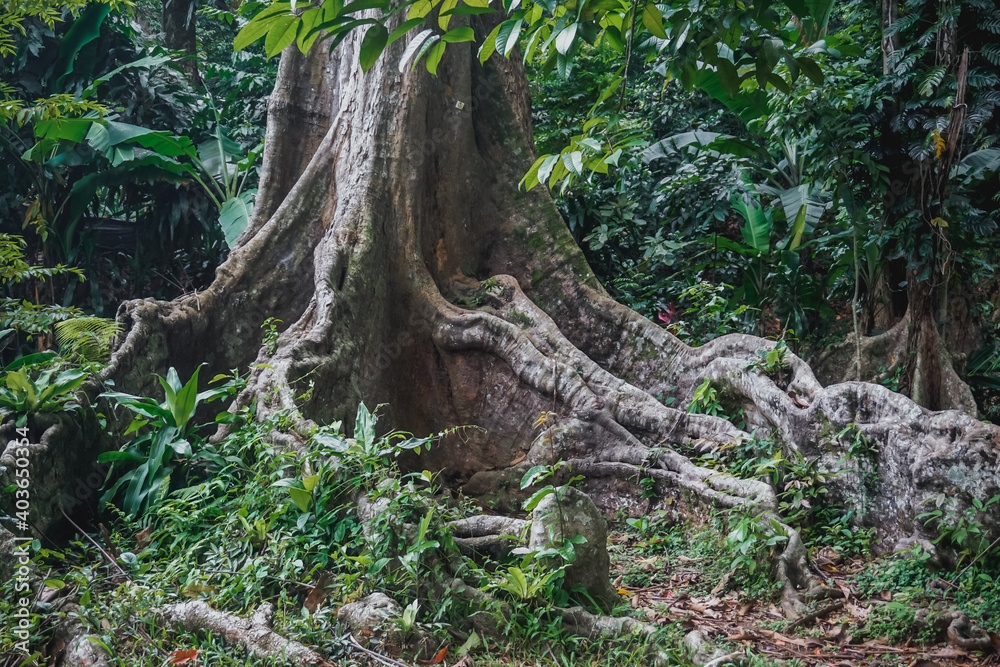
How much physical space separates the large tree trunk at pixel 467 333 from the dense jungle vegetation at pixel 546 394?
4 cm

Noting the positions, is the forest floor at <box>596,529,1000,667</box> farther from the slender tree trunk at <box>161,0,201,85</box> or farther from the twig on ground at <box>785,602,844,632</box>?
the slender tree trunk at <box>161,0,201,85</box>

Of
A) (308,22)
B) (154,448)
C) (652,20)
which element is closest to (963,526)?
(652,20)

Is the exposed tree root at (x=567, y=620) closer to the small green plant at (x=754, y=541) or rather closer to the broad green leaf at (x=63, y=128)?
the small green plant at (x=754, y=541)

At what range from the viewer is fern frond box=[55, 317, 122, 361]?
523cm

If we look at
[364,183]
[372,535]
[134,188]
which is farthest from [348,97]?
[372,535]

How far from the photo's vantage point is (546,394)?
225 inches

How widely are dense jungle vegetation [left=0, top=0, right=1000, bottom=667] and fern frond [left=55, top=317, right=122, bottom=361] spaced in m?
0.03

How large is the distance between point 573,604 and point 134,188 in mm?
8804

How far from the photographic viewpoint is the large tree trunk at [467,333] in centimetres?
472

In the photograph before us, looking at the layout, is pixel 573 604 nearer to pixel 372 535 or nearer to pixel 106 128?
pixel 372 535

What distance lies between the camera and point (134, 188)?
9.67 metres

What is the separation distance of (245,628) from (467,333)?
3337 millimetres

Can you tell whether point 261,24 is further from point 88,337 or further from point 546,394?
point 88,337

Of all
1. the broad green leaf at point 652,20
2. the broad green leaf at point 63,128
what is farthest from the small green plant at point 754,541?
the broad green leaf at point 63,128
